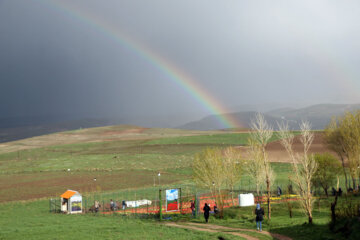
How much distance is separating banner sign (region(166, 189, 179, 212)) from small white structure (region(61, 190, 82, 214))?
1091 cm

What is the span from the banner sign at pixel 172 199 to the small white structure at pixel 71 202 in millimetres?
10914

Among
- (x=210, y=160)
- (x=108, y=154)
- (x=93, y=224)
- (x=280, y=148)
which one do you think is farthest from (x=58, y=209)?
(x=280, y=148)

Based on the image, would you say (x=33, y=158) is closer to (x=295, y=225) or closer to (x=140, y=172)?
(x=140, y=172)

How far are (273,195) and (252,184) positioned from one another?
13.7 meters

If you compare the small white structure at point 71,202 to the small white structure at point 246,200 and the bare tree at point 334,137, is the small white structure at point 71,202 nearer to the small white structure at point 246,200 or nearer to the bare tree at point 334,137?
the small white structure at point 246,200

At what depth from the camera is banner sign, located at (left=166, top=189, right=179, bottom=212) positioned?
3784 centimetres

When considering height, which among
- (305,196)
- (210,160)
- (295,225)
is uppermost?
(210,160)

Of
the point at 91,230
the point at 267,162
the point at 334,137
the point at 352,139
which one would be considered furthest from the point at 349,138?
the point at 91,230

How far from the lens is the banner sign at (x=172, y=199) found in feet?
124

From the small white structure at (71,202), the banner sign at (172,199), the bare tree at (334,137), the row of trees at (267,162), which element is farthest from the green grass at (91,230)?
the bare tree at (334,137)

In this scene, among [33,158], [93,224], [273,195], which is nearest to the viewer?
[93,224]

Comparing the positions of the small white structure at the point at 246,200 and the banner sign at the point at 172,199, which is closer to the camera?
the banner sign at the point at 172,199

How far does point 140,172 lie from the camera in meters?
82.9

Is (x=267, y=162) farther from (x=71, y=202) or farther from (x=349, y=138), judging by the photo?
(x=71, y=202)
